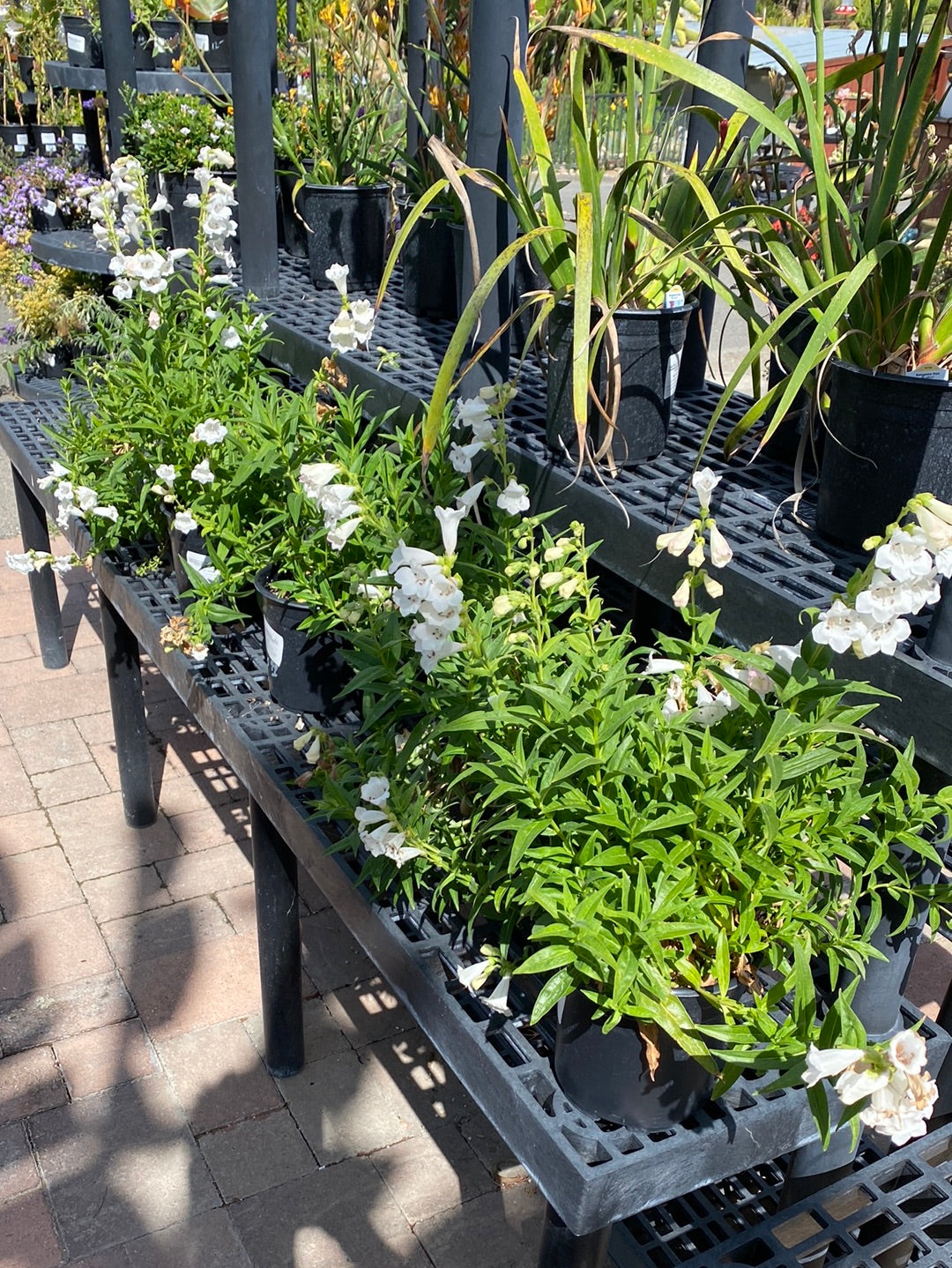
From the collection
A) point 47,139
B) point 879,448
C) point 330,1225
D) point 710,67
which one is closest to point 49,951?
point 330,1225

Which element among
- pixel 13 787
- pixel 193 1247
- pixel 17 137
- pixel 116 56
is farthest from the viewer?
pixel 17 137

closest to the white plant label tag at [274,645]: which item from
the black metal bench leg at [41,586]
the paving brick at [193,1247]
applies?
the paving brick at [193,1247]

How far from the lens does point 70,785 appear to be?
329 centimetres

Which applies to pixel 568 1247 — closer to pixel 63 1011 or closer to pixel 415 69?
pixel 63 1011

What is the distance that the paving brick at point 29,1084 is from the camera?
231 cm

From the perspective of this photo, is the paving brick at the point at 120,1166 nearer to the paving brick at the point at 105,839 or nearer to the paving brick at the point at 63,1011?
the paving brick at the point at 63,1011

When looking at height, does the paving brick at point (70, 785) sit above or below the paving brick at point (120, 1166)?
above

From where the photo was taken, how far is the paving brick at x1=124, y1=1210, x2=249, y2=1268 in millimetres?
2025

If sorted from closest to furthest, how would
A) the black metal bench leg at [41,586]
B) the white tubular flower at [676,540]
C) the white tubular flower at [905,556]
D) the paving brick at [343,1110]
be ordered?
the white tubular flower at [905,556]
the white tubular flower at [676,540]
the paving brick at [343,1110]
the black metal bench leg at [41,586]

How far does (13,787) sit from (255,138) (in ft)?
6.20

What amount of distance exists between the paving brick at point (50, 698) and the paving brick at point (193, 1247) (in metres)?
1.87

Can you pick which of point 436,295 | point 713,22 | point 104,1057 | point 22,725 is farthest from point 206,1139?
point 713,22

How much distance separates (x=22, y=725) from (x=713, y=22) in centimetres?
272

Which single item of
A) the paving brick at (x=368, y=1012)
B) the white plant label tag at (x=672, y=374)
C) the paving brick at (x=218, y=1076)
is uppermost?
the white plant label tag at (x=672, y=374)
